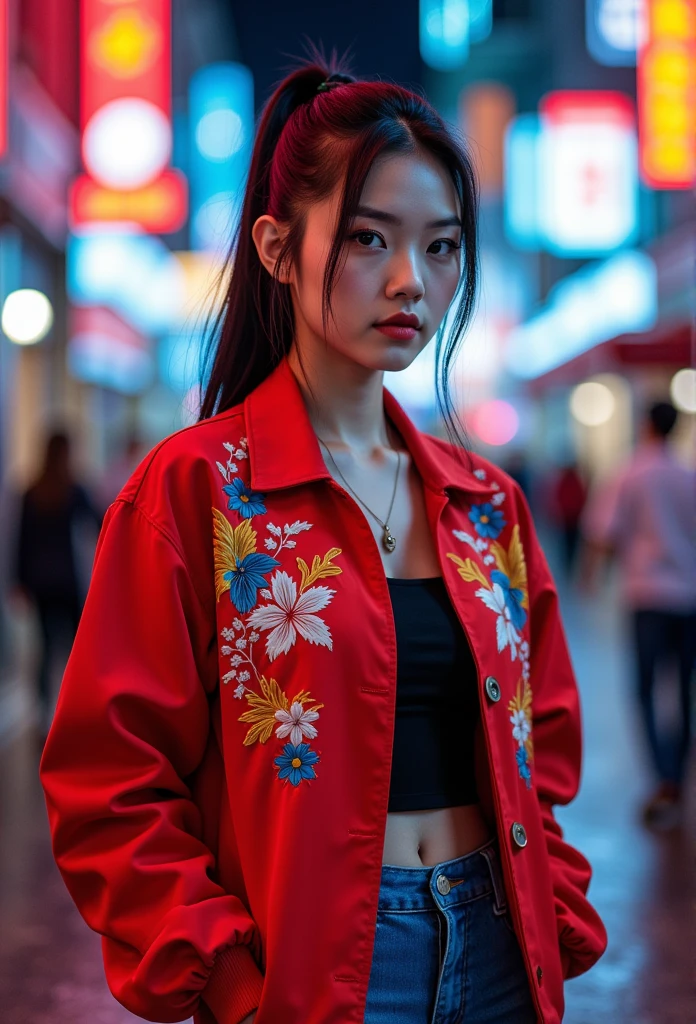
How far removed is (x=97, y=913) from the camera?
4.64ft

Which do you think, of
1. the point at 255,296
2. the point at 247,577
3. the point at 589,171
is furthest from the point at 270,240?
the point at 589,171

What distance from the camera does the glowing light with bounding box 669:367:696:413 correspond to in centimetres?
1345

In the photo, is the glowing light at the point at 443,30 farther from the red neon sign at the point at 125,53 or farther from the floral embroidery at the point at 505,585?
the floral embroidery at the point at 505,585

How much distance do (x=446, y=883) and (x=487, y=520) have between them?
525 mm

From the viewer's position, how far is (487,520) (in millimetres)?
1754

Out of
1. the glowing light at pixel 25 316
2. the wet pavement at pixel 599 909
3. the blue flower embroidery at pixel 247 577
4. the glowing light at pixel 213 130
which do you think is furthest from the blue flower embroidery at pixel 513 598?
the glowing light at pixel 213 130

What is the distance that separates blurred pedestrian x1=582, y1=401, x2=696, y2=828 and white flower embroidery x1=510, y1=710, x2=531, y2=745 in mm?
3896

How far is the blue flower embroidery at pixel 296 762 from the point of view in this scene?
141cm

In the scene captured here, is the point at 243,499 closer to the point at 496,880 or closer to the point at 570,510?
the point at 496,880

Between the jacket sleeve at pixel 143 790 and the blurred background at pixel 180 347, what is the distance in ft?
1.52

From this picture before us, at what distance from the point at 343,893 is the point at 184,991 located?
0.68ft

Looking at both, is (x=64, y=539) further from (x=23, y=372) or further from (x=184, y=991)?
(x=184, y=991)

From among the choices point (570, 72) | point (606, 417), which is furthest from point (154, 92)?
point (570, 72)

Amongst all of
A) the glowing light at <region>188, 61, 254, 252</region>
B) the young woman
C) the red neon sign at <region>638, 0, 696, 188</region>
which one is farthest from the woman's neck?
the glowing light at <region>188, 61, 254, 252</region>
